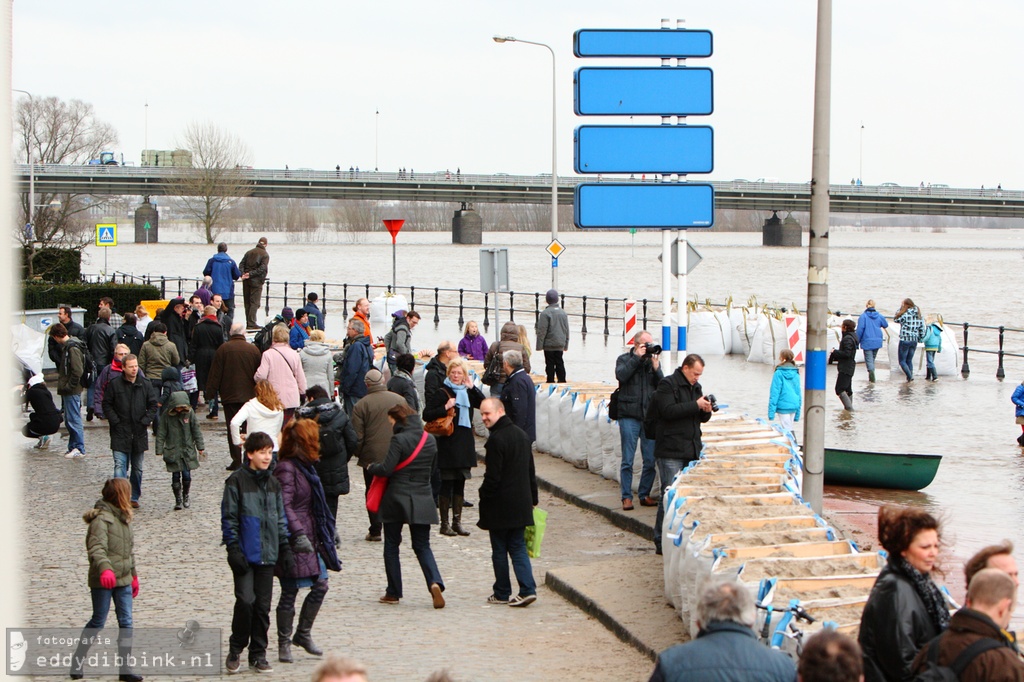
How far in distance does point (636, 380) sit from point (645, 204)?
2.55 meters

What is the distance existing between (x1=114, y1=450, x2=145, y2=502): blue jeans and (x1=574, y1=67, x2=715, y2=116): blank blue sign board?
574 cm

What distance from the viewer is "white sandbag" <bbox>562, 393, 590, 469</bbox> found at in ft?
48.2

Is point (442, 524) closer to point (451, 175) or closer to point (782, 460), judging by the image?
point (782, 460)

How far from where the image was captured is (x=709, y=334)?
103 ft

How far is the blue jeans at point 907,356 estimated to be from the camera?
25.3 m

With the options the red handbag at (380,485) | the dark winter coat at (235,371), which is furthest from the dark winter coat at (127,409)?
the red handbag at (380,485)

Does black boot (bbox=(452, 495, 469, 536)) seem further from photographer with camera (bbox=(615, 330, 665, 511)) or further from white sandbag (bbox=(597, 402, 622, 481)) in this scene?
white sandbag (bbox=(597, 402, 622, 481))

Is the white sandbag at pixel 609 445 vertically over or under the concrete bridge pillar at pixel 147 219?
under

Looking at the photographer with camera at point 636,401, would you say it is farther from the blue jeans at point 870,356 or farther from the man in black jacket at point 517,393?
the blue jeans at point 870,356

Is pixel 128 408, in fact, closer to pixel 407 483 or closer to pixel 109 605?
pixel 407 483

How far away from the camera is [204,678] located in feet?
24.9

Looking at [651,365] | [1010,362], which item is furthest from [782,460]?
[1010,362]

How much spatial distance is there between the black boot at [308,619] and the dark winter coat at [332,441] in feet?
7.14

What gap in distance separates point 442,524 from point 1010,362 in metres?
24.8
